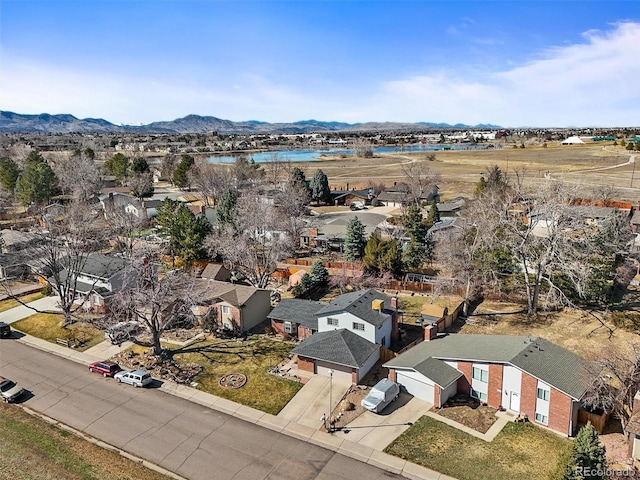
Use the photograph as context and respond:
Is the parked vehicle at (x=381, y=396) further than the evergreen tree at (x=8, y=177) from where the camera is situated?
No

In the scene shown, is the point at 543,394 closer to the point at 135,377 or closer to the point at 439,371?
the point at 439,371

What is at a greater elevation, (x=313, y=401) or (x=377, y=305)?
(x=377, y=305)

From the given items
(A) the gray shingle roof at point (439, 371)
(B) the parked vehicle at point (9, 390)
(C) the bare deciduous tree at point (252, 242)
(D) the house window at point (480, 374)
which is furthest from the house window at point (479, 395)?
(B) the parked vehicle at point (9, 390)

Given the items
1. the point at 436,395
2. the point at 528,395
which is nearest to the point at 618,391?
the point at 528,395

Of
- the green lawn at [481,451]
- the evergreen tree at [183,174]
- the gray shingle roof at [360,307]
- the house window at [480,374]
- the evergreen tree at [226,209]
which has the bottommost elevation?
the green lawn at [481,451]

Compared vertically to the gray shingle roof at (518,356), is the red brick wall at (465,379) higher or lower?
lower

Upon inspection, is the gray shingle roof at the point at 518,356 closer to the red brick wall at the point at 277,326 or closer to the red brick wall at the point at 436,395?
the red brick wall at the point at 436,395

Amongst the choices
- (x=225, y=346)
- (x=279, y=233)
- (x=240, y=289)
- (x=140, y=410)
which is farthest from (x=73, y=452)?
(x=279, y=233)

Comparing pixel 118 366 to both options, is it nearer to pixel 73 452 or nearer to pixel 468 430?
pixel 73 452
